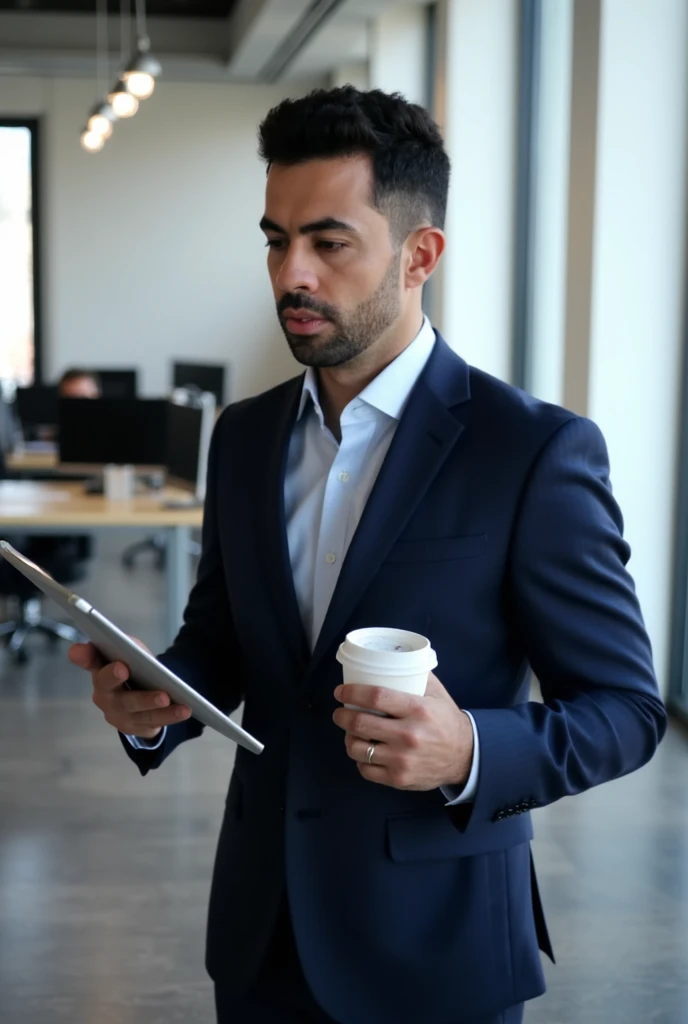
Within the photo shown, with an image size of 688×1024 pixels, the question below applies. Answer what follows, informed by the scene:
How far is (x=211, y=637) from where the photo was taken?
1.64 m

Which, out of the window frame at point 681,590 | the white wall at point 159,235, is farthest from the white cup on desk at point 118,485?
the white wall at point 159,235

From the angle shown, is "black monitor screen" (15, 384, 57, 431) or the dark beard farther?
"black monitor screen" (15, 384, 57, 431)

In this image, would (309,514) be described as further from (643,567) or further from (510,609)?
(643,567)

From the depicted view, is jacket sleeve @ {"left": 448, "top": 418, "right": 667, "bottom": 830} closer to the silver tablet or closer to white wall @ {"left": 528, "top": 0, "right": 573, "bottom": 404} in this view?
the silver tablet

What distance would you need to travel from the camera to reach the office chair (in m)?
5.96

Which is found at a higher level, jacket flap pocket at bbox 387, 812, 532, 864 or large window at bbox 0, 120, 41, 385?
large window at bbox 0, 120, 41, 385

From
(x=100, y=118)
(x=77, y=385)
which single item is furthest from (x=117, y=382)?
(x=100, y=118)

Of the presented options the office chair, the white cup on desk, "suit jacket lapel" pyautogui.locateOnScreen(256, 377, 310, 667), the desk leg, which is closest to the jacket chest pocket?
"suit jacket lapel" pyautogui.locateOnScreen(256, 377, 310, 667)

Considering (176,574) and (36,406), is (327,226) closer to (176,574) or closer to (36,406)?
(176,574)

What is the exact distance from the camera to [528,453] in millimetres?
1348

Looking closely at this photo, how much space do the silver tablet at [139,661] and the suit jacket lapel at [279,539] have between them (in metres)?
0.18

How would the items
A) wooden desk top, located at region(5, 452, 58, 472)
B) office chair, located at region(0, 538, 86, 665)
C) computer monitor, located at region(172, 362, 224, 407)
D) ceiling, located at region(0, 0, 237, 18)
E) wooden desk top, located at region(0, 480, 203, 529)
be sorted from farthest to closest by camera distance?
ceiling, located at region(0, 0, 237, 18)
computer monitor, located at region(172, 362, 224, 407)
wooden desk top, located at region(5, 452, 58, 472)
office chair, located at region(0, 538, 86, 665)
wooden desk top, located at region(0, 480, 203, 529)

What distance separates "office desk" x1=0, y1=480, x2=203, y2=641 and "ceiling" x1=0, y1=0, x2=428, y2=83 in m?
4.96

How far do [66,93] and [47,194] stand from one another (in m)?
0.89
